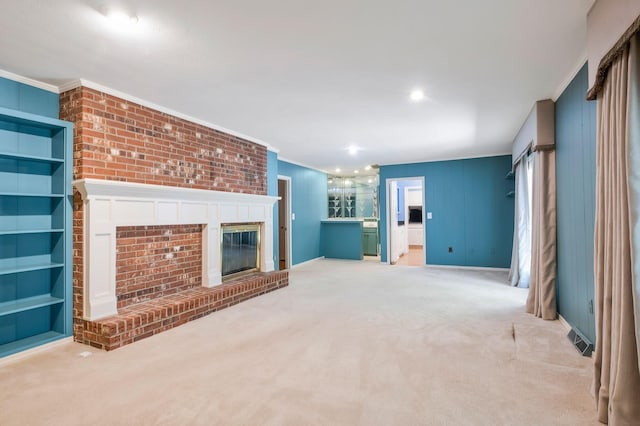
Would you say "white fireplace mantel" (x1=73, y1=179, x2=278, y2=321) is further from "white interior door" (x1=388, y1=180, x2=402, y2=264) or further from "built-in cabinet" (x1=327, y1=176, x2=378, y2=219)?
"built-in cabinet" (x1=327, y1=176, x2=378, y2=219)

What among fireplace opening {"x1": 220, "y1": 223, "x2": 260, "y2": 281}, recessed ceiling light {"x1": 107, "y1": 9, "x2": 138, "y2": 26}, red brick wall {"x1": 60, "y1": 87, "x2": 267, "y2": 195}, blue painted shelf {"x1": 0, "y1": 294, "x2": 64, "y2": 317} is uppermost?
recessed ceiling light {"x1": 107, "y1": 9, "x2": 138, "y2": 26}

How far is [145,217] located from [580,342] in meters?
4.21

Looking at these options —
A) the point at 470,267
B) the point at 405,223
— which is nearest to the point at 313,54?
the point at 470,267

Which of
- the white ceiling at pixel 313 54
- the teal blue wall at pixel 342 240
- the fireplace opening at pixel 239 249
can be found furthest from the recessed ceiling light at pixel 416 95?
the teal blue wall at pixel 342 240

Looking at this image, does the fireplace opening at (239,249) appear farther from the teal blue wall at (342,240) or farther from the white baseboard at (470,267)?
the white baseboard at (470,267)

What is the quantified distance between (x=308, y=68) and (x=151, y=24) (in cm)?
118

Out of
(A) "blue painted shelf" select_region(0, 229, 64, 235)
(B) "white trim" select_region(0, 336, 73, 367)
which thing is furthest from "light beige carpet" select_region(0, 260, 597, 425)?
(A) "blue painted shelf" select_region(0, 229, 64, 235)

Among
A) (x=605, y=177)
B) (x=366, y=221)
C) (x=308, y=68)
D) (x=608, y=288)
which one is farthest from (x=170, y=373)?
(x=366, y=221)

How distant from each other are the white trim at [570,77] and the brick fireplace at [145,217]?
393 centimetres

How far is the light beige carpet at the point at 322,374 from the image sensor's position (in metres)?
1.90

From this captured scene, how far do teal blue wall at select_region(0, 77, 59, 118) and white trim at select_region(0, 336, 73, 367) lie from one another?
2066 mm

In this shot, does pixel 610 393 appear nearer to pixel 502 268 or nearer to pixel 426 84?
pixel 426 84

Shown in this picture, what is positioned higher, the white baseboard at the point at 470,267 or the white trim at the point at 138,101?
the white trim at the point at 138,101

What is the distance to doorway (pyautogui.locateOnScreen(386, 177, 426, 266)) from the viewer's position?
7492 millimetres
